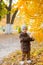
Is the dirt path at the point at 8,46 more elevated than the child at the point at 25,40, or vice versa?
the child at the point at 25,40

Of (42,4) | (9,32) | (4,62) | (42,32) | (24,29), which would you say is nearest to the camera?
(42,4)

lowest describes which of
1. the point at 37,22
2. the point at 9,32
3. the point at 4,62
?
the point at 9,32

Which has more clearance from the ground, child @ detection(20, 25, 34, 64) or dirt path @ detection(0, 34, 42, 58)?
child @ detection(20, 25, 34, 64)

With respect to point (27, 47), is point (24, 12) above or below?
above

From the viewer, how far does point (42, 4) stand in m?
7.33

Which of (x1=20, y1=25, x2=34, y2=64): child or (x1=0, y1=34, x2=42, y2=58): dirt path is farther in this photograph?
(x1=0, y1=34, x2=42, y2=58): dirt path

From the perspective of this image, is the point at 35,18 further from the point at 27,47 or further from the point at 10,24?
the point at 10,24

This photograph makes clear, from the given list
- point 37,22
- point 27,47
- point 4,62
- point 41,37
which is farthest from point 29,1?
point 4,62

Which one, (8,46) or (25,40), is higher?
(25,40)

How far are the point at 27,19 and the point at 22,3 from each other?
782 mm

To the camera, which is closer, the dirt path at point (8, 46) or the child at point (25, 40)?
the child at point (25, 40)

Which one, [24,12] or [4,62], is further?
[4,62]

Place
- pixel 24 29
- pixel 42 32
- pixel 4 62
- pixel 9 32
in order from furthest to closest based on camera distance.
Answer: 1. pixel 9 32
2. pixel 4 62
3. pixel 24 29
4. pixel 42 32

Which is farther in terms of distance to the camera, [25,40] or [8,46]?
[8,46]
